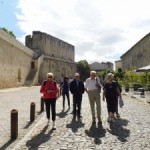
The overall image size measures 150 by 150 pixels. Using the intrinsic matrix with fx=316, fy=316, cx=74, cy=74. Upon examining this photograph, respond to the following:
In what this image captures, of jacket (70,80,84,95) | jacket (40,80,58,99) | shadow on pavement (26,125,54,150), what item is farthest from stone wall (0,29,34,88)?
shadow on pavement (26,125,54,150)

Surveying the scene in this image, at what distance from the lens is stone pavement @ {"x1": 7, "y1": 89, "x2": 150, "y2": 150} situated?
6730 mm

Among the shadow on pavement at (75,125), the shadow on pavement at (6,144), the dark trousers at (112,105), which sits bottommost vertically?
the shadow on pavement at (6,144)

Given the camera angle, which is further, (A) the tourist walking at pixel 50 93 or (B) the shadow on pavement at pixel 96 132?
(A) the tourist walking at pixel 50 93

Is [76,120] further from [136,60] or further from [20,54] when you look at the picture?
[136,60]

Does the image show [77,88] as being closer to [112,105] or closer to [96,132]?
[112,105]

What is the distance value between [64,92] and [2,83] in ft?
67.9

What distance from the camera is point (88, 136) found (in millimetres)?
7785

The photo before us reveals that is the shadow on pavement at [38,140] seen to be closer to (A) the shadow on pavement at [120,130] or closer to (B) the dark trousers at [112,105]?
(A) the shadow on pavement at [120,130]

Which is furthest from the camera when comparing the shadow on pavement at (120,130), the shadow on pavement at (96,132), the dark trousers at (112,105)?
the dark trousers at (112,105)

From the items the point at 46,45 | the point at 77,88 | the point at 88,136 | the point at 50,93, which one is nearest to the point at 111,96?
the point at 77,88

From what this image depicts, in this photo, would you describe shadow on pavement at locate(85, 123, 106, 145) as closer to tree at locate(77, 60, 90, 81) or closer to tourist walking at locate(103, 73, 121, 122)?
tourist walking at locate(103, 73, 121, 122)

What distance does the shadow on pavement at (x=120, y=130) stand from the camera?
7.66 meters

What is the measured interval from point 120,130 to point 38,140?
2422 mm

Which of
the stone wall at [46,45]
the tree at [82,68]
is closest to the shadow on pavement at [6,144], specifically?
the stone wall at [46,45]
